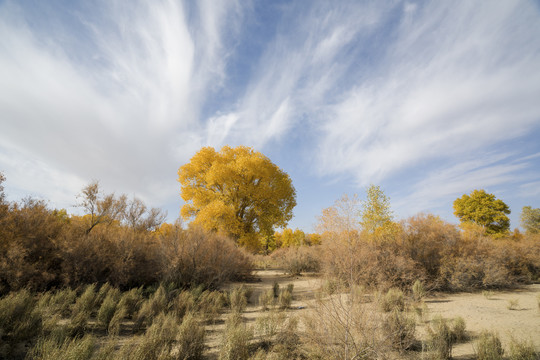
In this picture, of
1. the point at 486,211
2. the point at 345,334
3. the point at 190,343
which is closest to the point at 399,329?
the point at 345,334

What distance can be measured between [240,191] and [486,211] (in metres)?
34.7

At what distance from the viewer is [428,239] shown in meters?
11.1

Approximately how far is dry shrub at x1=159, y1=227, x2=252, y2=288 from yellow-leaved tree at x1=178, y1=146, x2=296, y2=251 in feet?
21.4

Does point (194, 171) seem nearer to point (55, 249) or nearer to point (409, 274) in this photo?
point (55, 249)

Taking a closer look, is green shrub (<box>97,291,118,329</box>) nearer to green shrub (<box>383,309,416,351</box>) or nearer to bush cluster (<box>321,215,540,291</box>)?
green shrub (<box>383,309,416,351</box>)

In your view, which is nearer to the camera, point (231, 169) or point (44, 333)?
point (44, 333)

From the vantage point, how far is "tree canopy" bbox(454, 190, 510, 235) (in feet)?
98.2

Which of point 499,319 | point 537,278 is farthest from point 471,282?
point 537,278

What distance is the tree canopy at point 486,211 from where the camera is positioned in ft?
98.2

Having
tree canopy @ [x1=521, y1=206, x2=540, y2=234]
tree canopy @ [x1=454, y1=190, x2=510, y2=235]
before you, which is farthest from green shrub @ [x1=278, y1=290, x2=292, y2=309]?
tree canopy @ [x1=521, y1=206, x2=540, y2=234]

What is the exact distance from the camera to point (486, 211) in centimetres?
3036

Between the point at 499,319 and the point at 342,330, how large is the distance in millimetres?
5970

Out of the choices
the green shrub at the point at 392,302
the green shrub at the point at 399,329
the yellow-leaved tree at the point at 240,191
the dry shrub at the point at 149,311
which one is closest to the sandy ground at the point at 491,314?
the green shrub at the point at 399,329

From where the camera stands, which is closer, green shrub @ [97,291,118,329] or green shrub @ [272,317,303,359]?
green shrub @ [272,317,303,359]
